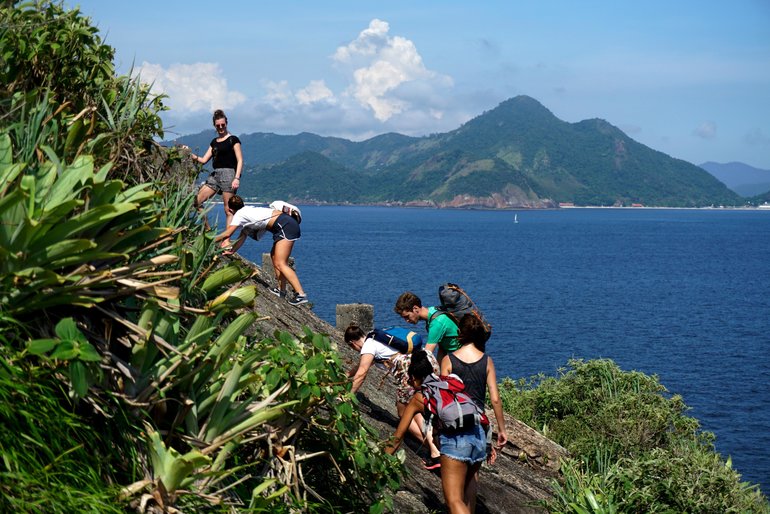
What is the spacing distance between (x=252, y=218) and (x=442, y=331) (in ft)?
8.91

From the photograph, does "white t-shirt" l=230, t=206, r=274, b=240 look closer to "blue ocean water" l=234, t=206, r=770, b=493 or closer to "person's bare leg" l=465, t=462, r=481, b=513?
"person's bare leg" l=465, t=462, r=481, b=513

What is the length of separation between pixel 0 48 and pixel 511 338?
43674 millimetres

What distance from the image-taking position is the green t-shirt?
8391 millimetres

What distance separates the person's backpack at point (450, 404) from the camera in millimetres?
6469

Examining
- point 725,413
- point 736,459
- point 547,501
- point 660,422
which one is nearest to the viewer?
point 547,501

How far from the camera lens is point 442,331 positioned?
331 inches

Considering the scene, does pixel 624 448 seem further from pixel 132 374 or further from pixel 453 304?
pixel 132 374

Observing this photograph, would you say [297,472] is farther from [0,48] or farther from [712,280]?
[712,280]

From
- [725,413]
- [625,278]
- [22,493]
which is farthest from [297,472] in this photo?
[625,278]

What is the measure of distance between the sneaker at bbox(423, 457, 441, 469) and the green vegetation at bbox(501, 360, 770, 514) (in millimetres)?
1531

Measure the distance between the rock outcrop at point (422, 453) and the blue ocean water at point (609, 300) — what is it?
18446 millimetres

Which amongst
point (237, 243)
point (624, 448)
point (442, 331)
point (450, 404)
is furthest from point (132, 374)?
point (624, 448)

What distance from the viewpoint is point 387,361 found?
801 centimetres

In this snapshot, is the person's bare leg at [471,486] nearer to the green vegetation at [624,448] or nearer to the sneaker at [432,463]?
the sneaker at [432,463]
